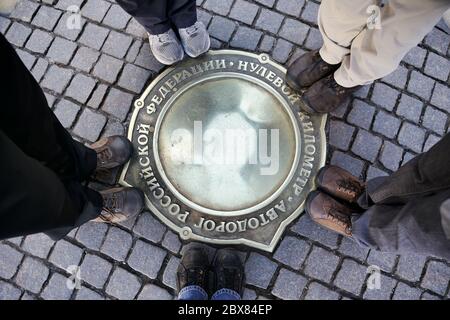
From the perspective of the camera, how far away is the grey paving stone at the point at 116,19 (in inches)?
122

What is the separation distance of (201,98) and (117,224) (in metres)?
1.06

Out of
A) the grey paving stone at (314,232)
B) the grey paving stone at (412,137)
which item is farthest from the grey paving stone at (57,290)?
the grey paving stone at (412,137)

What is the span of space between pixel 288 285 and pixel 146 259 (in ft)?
3.10

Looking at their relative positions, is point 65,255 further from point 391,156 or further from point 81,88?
point 391,156

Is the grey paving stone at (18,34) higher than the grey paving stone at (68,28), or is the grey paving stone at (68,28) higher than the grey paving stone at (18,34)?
the grey paving stone at (68,28)

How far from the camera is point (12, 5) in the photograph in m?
3.17

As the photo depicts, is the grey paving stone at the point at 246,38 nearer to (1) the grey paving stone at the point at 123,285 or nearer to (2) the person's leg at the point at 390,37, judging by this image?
(2) the person's leg at the point at 390,37

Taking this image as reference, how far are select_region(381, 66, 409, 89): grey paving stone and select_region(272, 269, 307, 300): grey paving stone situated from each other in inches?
61.5

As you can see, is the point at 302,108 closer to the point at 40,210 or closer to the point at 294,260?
the point at 294,260

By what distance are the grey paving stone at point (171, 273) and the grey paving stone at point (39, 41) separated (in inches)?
73.6

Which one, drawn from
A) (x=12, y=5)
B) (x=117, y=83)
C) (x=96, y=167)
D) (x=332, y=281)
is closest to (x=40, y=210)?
(x=96, y=167)

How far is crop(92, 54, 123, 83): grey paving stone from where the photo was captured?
9.80ft

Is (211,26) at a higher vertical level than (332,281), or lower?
higher
